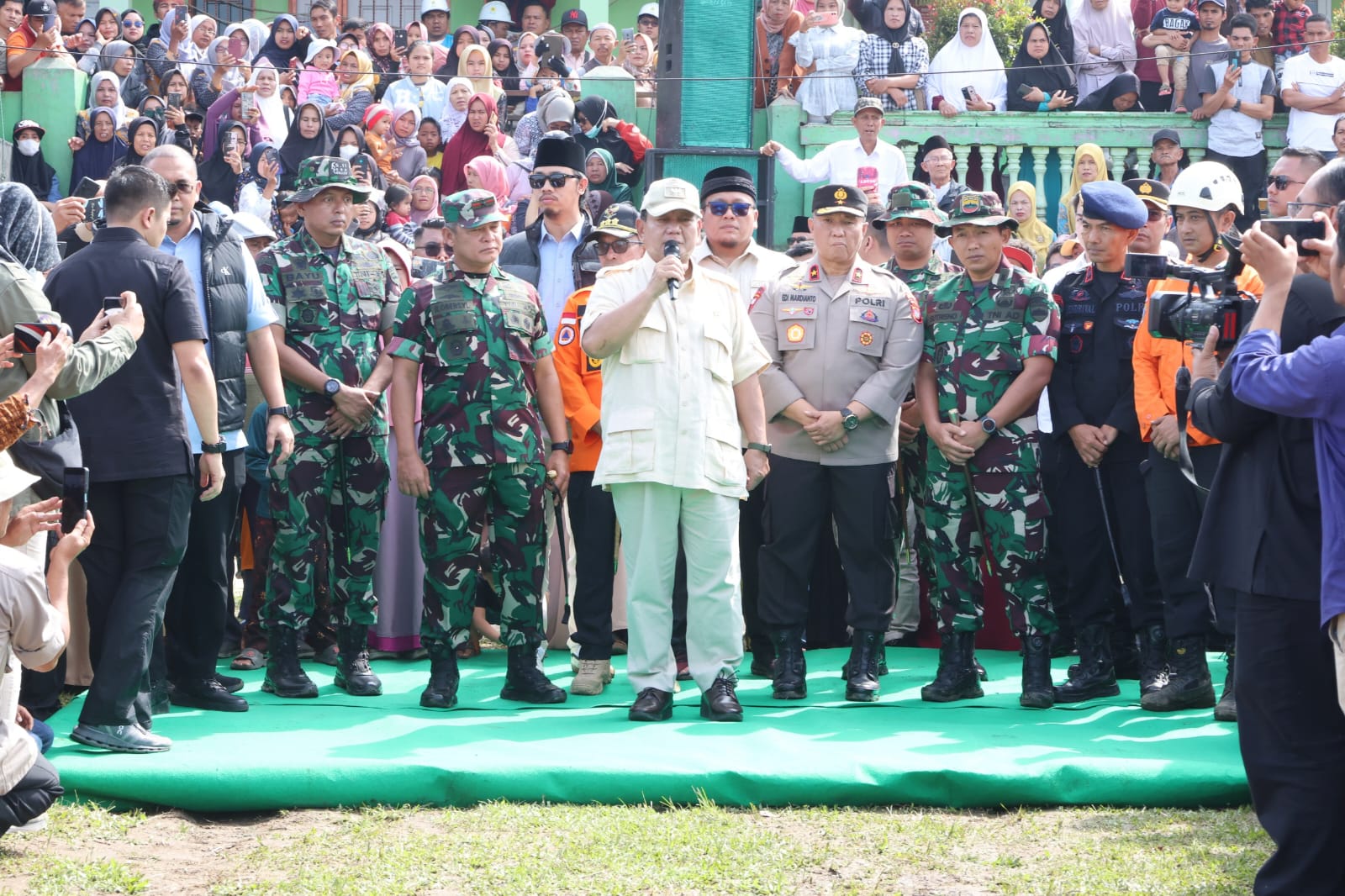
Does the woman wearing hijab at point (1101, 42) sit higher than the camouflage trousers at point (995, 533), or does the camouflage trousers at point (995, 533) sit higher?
Answer: the woman wearing hijab at point (1101, 42)

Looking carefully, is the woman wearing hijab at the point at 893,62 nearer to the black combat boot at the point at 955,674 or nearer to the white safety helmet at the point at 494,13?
the white safety helmet at the point at 494,13

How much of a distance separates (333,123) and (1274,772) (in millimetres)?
10580

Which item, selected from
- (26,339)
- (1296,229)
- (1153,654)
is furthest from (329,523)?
(1296,229)

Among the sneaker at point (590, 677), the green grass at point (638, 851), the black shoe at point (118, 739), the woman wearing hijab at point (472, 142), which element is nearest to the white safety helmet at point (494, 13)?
the woman wearing hijab at point (472, 142)

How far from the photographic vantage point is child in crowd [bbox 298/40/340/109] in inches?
532

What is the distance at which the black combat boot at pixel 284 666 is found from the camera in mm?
6242

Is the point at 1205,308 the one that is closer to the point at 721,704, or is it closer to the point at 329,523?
the point at 721,704

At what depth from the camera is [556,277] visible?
7.64 m

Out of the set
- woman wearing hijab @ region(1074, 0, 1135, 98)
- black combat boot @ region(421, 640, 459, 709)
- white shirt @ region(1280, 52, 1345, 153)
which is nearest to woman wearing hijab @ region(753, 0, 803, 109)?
woman wearing hijab @ region(1074, 0, 1135, 98)

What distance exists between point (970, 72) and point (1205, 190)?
21.6 ft

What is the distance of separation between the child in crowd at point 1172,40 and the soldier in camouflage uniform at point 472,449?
782cm

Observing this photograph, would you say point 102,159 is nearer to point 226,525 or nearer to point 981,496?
point 226,525

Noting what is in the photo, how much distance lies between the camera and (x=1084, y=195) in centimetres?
634

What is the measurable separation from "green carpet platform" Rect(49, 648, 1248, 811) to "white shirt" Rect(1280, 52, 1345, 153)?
6.80 m
